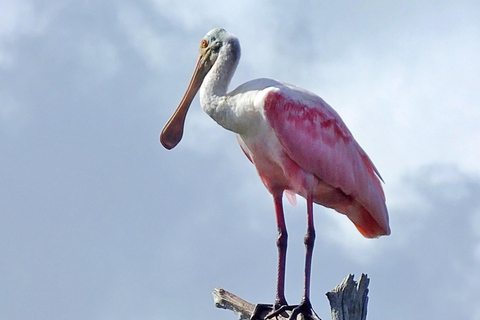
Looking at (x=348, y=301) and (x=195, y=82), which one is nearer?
(x=348, y=301)

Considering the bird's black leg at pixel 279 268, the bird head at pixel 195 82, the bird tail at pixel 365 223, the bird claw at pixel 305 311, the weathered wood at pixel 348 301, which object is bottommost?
the weathered wood at pixel 348 301

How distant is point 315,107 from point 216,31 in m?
1.64

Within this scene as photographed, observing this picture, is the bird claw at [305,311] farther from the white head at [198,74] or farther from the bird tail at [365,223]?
the white head at [198,74]

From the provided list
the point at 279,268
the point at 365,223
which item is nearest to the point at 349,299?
the point at 279,268

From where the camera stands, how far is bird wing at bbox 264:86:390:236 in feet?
43.3

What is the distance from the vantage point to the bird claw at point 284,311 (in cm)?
1207

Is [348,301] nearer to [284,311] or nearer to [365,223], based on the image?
[284,311]

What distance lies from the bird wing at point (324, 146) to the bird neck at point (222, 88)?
1.56 feet

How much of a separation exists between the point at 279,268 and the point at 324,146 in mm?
1618

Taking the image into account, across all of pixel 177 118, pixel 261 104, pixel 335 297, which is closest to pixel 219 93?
pixel 261 104

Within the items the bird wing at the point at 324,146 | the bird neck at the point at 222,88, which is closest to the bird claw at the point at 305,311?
the bird wing at the point at 324,146

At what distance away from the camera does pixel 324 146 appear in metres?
13.7

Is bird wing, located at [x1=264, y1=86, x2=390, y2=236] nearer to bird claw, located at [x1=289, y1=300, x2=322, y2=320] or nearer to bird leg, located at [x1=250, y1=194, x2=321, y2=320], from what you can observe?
bird leg, located at [x1=250, y1=194, x2=321, y2=320]

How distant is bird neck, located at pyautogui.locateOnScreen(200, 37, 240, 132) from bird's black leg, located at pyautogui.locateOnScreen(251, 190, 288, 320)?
3.99 feet
